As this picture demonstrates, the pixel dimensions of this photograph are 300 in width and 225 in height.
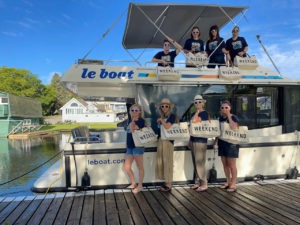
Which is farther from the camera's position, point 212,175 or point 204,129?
point 212,175

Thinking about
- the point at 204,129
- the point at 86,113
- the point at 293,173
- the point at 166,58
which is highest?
the point at 166,58

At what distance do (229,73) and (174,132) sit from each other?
5.93 feet

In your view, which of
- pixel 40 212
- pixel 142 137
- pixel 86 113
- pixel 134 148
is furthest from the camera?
pixel 86 113

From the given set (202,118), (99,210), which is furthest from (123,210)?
(202,118)

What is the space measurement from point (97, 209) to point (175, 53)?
3.47 meters

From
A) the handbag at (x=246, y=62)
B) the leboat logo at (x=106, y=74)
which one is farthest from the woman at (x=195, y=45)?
the leboat logo at (x=106, y=74)

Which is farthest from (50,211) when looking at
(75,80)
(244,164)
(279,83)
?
(279,83)

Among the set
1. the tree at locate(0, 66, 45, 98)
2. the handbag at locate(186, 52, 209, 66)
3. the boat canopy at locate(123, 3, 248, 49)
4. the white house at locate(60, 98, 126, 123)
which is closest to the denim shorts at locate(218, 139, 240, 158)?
the handbag at locate(186, 52, 209, 66)

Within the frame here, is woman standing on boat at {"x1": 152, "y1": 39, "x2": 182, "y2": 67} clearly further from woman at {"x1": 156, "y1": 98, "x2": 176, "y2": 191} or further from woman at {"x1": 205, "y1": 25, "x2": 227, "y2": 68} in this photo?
woman at {"x1": 156, "y1": 98, "x2": 176, "y2": 191}

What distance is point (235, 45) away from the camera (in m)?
5.63

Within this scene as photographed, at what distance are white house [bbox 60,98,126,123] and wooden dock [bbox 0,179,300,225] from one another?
139 ft

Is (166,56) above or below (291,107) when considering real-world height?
above

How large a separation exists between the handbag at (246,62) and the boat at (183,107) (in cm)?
5

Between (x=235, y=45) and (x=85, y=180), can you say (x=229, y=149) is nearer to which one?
(x=235, y=45)
